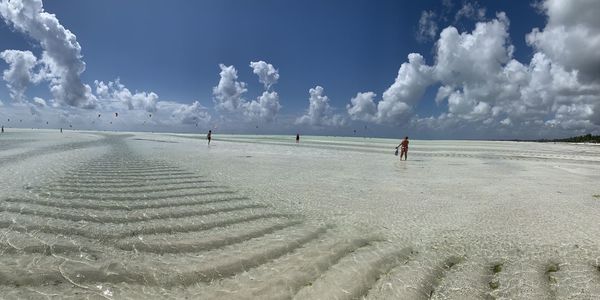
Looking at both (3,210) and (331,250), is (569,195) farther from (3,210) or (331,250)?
(3,210)

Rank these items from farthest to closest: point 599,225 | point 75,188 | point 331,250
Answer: point 75,188, point 599,225, point 331,250

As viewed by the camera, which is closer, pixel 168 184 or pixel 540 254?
pixel 540 254

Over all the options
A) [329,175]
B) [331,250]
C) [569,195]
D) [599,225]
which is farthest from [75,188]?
[569,195]

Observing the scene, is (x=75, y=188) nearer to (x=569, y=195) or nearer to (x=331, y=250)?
(x=331, y=250)

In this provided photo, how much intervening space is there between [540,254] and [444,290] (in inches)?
107

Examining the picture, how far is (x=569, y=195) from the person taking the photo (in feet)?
38.0

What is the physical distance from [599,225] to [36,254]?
11706 mm

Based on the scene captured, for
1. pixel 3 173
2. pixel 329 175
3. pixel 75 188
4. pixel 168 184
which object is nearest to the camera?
pixel 75 188

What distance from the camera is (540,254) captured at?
19.7 feet

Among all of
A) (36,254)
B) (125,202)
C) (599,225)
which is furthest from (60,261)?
(599,225)

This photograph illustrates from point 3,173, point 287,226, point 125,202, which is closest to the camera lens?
point 287,226

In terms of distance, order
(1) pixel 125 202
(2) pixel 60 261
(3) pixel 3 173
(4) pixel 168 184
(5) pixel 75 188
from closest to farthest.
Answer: (2) pixel 60 261, (1) pixel 125 202, (5) pixel 75 188, (4) pixel 168 184, (3) pixel 3 173

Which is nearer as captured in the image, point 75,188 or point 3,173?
point 75,188

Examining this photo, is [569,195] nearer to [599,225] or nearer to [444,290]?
[599,225]
